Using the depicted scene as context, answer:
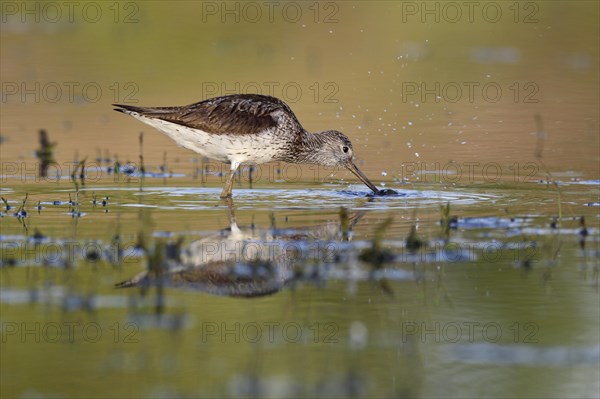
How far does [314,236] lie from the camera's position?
9398mm

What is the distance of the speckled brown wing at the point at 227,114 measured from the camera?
1213 cm

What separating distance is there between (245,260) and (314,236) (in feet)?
3.66

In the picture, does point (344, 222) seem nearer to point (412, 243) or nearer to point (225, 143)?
point (412, 243)

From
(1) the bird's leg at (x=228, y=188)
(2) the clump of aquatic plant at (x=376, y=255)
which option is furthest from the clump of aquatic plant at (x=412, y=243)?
(1) the bird's leg at (x=228, y=188)

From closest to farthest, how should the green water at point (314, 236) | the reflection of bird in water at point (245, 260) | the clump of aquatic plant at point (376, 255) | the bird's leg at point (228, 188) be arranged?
the green water at point (314, 236)
the reflection of bird in water at point (245, 260)
the clump of aquatic plant at point (376, 255)
the bird's leg at point (228, 188)

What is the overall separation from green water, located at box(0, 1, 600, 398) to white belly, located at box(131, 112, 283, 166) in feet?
1.36

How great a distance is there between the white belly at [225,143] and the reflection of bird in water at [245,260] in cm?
234

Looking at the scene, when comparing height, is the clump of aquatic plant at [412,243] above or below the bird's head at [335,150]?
below

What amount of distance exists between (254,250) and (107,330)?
2301mm

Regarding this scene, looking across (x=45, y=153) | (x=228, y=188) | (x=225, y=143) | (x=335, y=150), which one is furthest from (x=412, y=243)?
(x=45, y=153)

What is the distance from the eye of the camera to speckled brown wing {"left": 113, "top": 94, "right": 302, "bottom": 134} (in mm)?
12133

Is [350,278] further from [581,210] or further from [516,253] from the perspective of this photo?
[581,210]

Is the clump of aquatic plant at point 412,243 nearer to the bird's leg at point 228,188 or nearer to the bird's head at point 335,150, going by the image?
the bird's leg at point 228,188

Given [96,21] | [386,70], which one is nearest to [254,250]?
[386,70]
